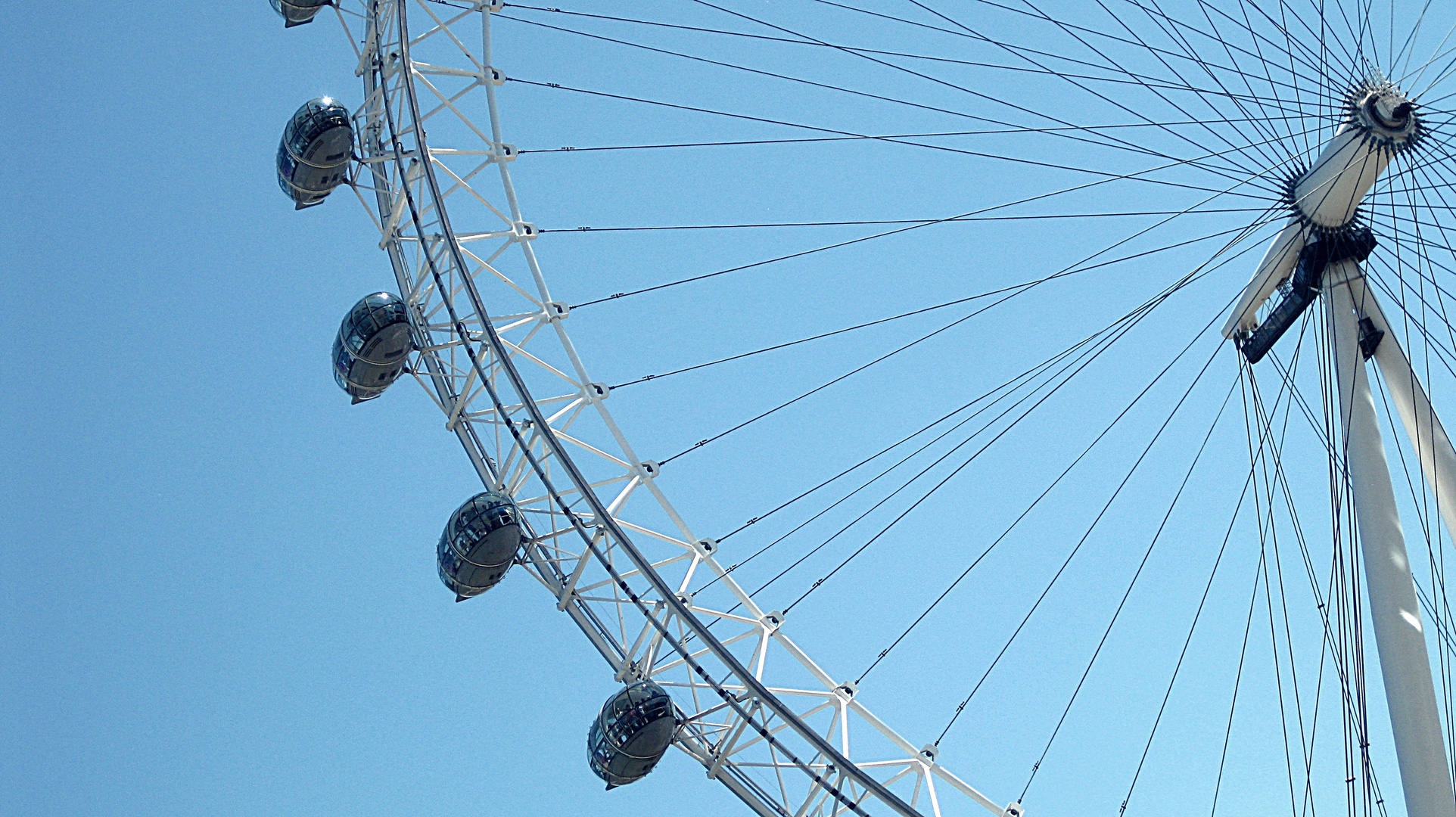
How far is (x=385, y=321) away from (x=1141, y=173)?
30.8ft

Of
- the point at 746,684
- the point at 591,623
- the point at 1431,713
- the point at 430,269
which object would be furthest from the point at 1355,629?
the point at 430,269

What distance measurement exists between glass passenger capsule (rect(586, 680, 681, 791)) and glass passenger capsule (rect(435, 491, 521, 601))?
219 cm

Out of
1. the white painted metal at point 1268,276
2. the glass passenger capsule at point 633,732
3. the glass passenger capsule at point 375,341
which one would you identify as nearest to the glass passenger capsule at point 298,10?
the glass passenger capsule at point 375,341

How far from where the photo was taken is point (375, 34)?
20.7m

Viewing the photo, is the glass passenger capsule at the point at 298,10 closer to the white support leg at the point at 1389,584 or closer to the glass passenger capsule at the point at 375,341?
the glass passenger capsule at the point at 375,341

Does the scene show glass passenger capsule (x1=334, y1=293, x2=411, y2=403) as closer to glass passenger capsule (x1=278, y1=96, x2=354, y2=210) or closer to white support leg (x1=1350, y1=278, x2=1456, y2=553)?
glass passenger capsule (x1=278, y1=96, x2=354, y2=210)

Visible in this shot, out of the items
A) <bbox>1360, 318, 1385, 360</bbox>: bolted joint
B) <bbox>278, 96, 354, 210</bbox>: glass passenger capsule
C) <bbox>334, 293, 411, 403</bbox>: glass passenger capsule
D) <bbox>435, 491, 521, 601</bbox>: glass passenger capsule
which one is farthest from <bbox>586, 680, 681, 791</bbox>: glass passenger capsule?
<bbox>1360, 318, 1385, 360</bbox>: bolted joint

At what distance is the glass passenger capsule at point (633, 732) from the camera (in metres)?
19.4

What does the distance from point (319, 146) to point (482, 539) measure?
5638mm

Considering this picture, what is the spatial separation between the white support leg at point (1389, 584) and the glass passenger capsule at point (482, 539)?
9.55 metres

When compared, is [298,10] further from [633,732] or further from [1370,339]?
[1370,339]

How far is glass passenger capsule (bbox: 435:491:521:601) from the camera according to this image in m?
20.0

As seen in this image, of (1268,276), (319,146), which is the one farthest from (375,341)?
(1268,276)

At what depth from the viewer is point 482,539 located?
2003 cm
